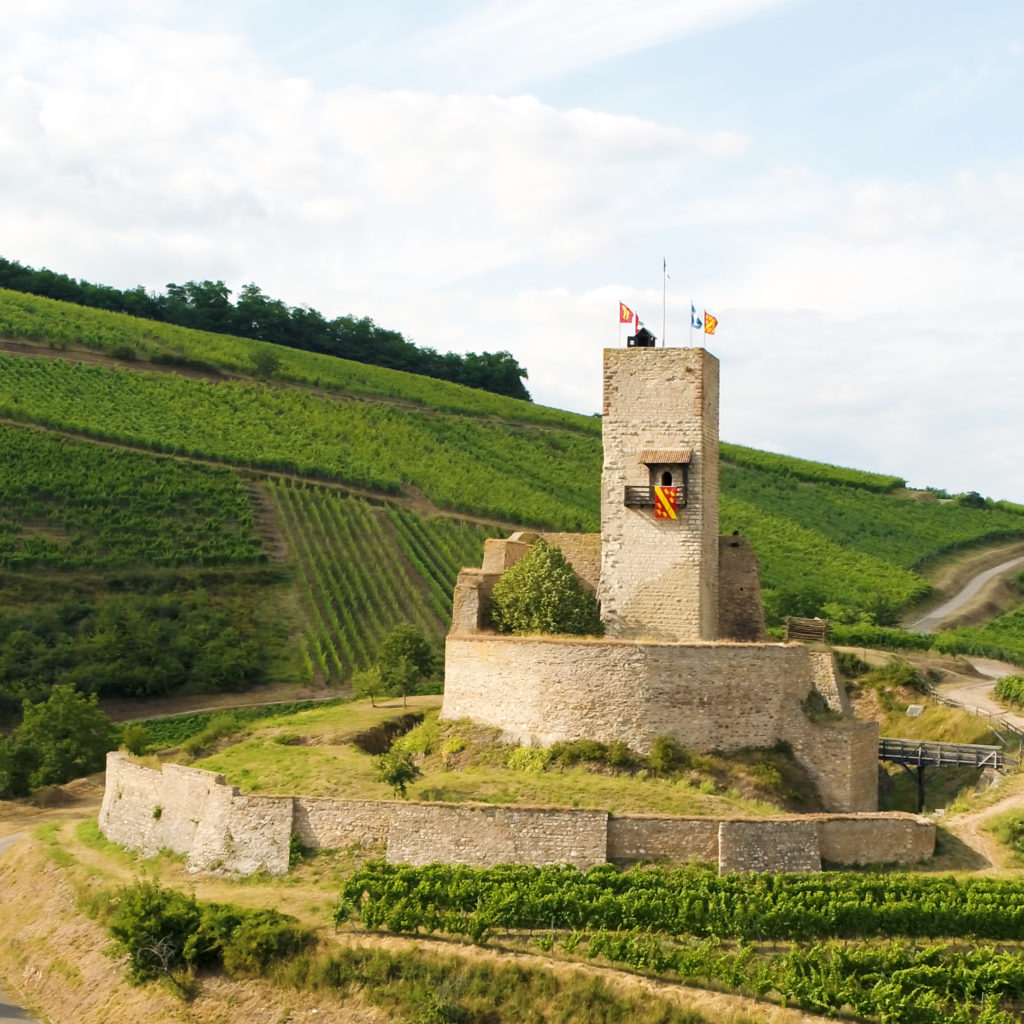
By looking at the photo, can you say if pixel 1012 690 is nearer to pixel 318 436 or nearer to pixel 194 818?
pixel 194 818

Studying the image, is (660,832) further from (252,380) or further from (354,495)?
(252,380)

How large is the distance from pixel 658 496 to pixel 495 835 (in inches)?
486

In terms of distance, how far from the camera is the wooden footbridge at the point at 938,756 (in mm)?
33625

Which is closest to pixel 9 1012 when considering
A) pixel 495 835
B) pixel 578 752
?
pixel 495 835

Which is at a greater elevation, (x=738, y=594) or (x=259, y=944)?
(x=738, y=594)

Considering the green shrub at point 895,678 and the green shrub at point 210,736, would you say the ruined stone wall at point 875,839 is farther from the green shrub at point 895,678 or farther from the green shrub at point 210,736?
the green shrub at point 210,736

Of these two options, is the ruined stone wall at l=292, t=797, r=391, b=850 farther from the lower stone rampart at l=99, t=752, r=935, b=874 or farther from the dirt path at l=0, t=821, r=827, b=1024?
the dirt path at l=0, t=821, r=827, b=1024

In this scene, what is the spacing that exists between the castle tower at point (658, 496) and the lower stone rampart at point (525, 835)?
→ 29.1 ft

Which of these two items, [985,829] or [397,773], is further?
[985,829]

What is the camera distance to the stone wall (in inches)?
1233

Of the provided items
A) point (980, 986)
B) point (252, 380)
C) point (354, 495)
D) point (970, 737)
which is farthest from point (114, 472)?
point (980, 986)

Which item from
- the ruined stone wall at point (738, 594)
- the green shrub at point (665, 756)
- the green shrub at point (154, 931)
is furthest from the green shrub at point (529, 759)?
the ruined stone wall at point (738, 594)

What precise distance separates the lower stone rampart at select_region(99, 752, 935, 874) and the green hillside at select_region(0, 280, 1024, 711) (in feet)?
75.5

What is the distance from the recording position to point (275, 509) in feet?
229
